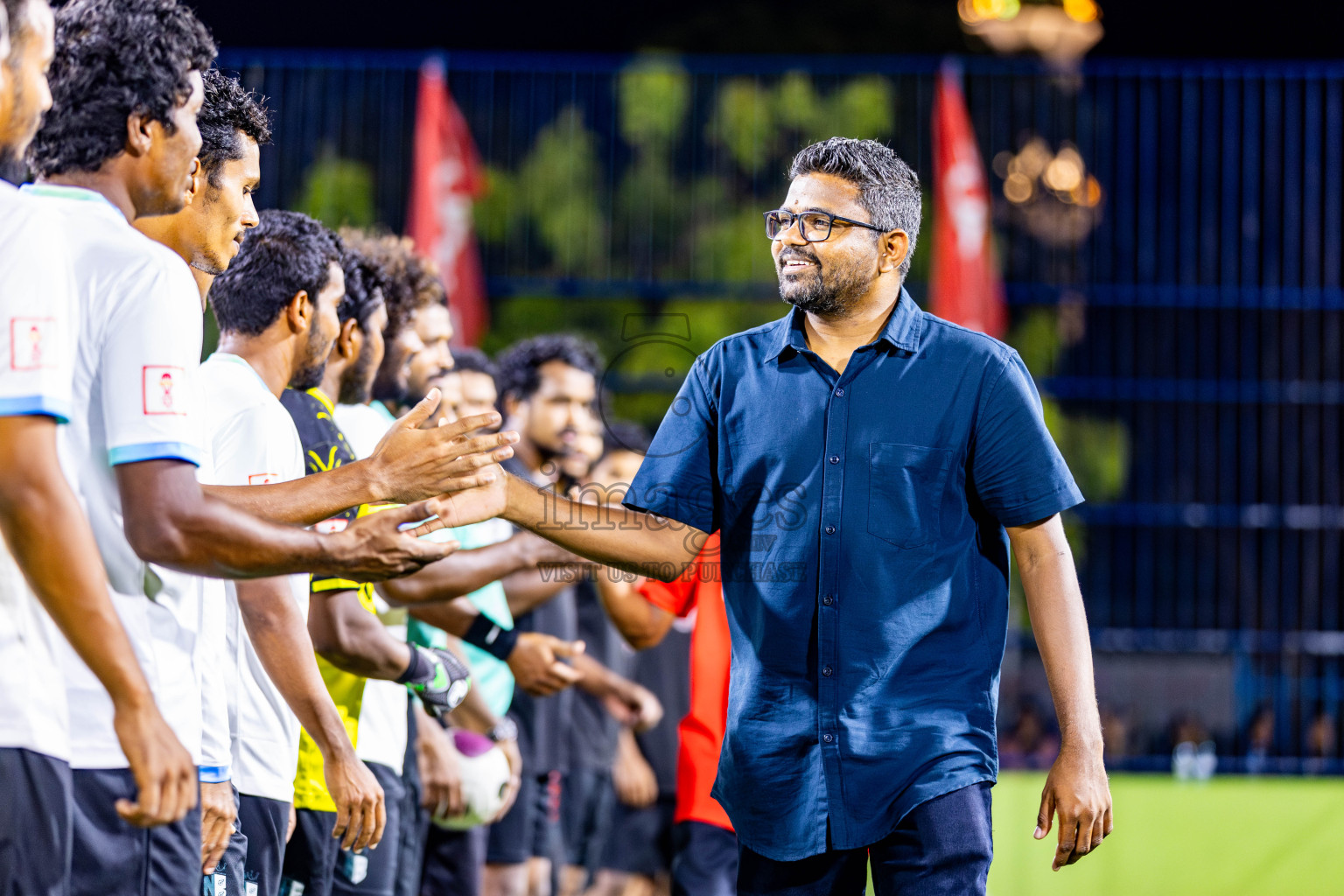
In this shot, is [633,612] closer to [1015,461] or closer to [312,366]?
[312,366]

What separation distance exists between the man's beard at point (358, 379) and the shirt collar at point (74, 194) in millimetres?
1751

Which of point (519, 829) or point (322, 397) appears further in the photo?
point (519, 829)

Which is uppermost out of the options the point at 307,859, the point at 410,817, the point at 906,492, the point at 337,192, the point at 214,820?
the point at 337,192

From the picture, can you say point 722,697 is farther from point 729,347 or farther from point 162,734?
point 162,734

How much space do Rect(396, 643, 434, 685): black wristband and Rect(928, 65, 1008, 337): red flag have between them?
23.2ft

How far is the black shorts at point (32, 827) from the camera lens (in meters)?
1.93

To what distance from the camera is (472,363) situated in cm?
603

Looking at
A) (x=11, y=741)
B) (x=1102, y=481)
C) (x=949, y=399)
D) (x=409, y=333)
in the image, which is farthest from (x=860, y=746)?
(x=1102, y=481)

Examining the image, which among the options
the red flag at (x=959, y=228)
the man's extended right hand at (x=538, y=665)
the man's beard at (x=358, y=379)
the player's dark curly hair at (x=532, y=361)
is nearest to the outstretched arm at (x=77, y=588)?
the man's beard at (x=358, y=379)

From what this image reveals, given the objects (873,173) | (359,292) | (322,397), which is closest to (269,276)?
(322,397)

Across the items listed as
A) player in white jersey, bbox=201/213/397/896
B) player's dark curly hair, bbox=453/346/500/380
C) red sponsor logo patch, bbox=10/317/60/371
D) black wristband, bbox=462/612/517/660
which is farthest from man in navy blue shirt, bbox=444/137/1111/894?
player's dark curly hair, bbox=453/346/500/380

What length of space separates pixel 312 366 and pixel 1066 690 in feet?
6.41

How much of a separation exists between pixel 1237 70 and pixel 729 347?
9828 mm

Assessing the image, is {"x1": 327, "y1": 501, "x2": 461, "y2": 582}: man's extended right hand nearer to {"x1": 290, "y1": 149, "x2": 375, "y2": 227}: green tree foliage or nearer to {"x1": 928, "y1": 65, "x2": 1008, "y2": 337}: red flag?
{"x1": 290, "y1": 149, "x2": 375, "y2": 227}: green tree foliage
